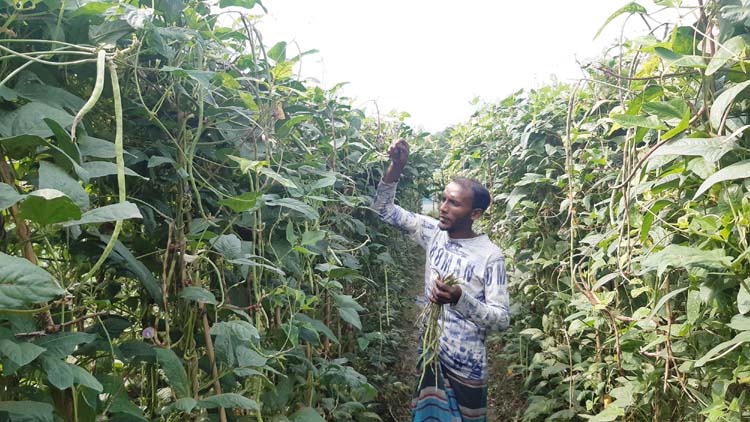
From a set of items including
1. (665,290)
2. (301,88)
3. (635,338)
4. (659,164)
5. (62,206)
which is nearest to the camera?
(62,206)

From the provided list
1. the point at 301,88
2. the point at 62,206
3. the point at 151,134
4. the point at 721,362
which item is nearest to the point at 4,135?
the point at 62,206

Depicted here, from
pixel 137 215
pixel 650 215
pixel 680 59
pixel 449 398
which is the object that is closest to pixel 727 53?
pixel 680 59

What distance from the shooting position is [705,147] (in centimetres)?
100

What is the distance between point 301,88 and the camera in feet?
5.14

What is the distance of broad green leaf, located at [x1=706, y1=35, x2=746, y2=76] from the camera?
3.17ft

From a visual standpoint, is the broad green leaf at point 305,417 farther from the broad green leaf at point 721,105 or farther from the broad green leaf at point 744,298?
the broad green leaf at point 721,105

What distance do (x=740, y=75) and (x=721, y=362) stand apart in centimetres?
67

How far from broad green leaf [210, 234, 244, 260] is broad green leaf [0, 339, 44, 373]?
16.7 inches

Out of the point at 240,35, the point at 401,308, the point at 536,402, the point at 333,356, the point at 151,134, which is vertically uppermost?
the point at 240,35

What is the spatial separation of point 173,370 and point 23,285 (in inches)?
17.8

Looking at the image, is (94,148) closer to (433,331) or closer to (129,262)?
(129,262)

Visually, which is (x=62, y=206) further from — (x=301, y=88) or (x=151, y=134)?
(x=301, y=88)

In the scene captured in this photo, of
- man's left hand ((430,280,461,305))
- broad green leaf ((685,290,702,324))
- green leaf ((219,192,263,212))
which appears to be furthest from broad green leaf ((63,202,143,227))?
man's left hand ((430,280,461,305))

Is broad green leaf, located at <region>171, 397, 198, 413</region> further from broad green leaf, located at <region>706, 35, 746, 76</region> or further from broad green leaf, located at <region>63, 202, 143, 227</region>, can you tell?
broad green leaf, located at <region>706, 35, 746, 76</region>
